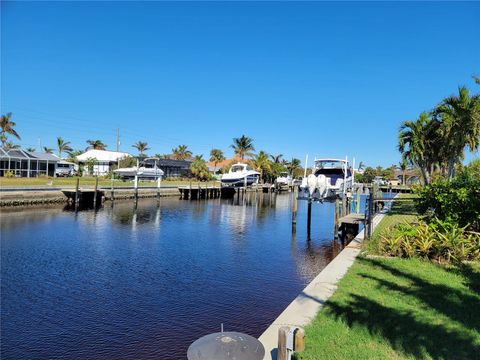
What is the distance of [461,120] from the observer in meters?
24.7

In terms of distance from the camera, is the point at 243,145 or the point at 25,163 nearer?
the point at 25,163

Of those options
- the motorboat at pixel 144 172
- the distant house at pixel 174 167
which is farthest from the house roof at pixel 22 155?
the distant house at pixel 174 167

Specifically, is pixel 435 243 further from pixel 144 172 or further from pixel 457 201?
pixel 144 172

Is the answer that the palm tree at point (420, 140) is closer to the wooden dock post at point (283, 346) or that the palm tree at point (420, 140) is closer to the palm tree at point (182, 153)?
the wooden dock post at point (283, 346)

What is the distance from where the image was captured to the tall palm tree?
24.0 m

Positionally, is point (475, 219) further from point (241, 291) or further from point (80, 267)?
point (80, 267)

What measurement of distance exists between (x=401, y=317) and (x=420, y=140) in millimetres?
28666

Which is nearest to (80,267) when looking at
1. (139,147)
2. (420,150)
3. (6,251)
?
(6,251)

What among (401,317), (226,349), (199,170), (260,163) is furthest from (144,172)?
(226,349)

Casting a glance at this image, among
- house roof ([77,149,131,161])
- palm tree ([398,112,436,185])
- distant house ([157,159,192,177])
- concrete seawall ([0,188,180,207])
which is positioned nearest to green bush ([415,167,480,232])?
palm tree ([398,112,436,185])

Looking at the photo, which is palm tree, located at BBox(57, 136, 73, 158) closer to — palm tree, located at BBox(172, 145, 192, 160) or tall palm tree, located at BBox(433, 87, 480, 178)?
palm tree, located at BBox(172, 145, 192, 160)

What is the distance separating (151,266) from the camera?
53.7 feet

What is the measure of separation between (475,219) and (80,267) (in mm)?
15243

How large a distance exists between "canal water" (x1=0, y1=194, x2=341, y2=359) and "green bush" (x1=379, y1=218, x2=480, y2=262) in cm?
364
